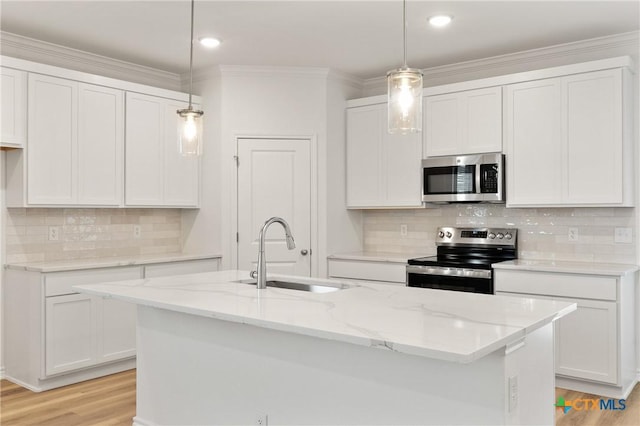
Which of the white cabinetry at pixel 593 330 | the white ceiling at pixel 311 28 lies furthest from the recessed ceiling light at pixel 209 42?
the white cabinetry at pixel 593 330

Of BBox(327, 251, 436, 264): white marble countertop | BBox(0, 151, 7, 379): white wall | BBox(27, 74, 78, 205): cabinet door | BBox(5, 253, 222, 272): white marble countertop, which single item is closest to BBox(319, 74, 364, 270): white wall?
BBox(327, 251, 436, 264): white marble countertop

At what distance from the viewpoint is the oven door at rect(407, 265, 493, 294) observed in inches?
164

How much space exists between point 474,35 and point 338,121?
5.07 ft

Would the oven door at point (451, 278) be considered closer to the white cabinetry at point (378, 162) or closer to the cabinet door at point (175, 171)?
the white cabinetry at point (378, 162)

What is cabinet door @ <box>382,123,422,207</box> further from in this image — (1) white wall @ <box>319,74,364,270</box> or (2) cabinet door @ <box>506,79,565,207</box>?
(2) cabinet door @ <box>506,79,565,207</box>

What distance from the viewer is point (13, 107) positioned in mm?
3891

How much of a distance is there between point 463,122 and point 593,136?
102 centimetres

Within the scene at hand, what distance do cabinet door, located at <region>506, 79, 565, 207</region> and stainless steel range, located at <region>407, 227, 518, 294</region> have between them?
438 millimetres

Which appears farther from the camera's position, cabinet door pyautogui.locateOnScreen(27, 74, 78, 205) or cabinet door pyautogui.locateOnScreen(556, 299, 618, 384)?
cabinet door pyautogui.locateOnScreen(27, 74, 78, 205)

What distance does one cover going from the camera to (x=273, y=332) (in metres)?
2.45

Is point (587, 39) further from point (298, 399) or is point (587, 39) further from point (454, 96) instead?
point (298, 399)

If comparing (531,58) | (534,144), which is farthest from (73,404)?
(531,58)

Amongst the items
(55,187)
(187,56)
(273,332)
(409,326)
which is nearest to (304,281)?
(273,332)

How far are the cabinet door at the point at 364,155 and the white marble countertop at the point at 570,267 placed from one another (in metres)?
1.45
